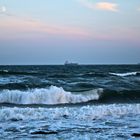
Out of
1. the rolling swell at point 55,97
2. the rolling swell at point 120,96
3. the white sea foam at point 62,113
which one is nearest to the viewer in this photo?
the white sea foam at point 62,113

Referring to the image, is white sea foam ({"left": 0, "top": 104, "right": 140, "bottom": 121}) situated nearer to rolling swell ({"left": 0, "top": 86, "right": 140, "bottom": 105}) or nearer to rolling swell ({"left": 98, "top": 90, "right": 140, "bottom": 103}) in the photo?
rolling swell ({"left": 0, "top": 86, "right": 140, "bottom": 105})

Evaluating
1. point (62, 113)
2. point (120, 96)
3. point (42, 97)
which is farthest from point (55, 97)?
point (62, 113)

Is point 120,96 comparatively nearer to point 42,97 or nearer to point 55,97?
point 55,97

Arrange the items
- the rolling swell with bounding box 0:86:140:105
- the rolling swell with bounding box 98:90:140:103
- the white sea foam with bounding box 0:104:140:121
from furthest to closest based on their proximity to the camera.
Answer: the rolling swell with bounding box 98:90:140:103
the rolling swell with bounding box 0:86:140:105
the white sea foam with bounding box 0:104:140:121

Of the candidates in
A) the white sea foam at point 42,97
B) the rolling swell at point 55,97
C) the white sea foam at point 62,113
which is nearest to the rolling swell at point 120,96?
the rolling swell at point 55,97

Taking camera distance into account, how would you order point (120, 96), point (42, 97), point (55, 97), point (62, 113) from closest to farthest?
point (62, 113) < point (42, 97) < point (55, 97) < point (120, 96)

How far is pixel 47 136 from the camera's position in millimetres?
9250

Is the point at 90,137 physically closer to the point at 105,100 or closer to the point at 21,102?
the point at 21,102

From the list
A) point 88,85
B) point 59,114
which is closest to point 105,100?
point 88,85

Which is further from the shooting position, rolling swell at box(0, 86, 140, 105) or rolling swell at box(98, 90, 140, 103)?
rolling swell at box(98, 90, 140, 103)

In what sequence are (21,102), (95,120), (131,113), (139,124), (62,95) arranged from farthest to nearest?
1. (62,95)
2. (21,102)
3. (131,113)
4. (95,120)
5. (139,124)

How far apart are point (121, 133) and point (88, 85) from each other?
15769 mm

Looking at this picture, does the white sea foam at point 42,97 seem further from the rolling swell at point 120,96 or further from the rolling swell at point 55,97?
the rolling swell at point 120,96

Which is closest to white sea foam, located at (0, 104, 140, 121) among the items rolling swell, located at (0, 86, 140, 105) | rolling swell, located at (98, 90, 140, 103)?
rolling swell, located at (0, 86, 140, 105)
